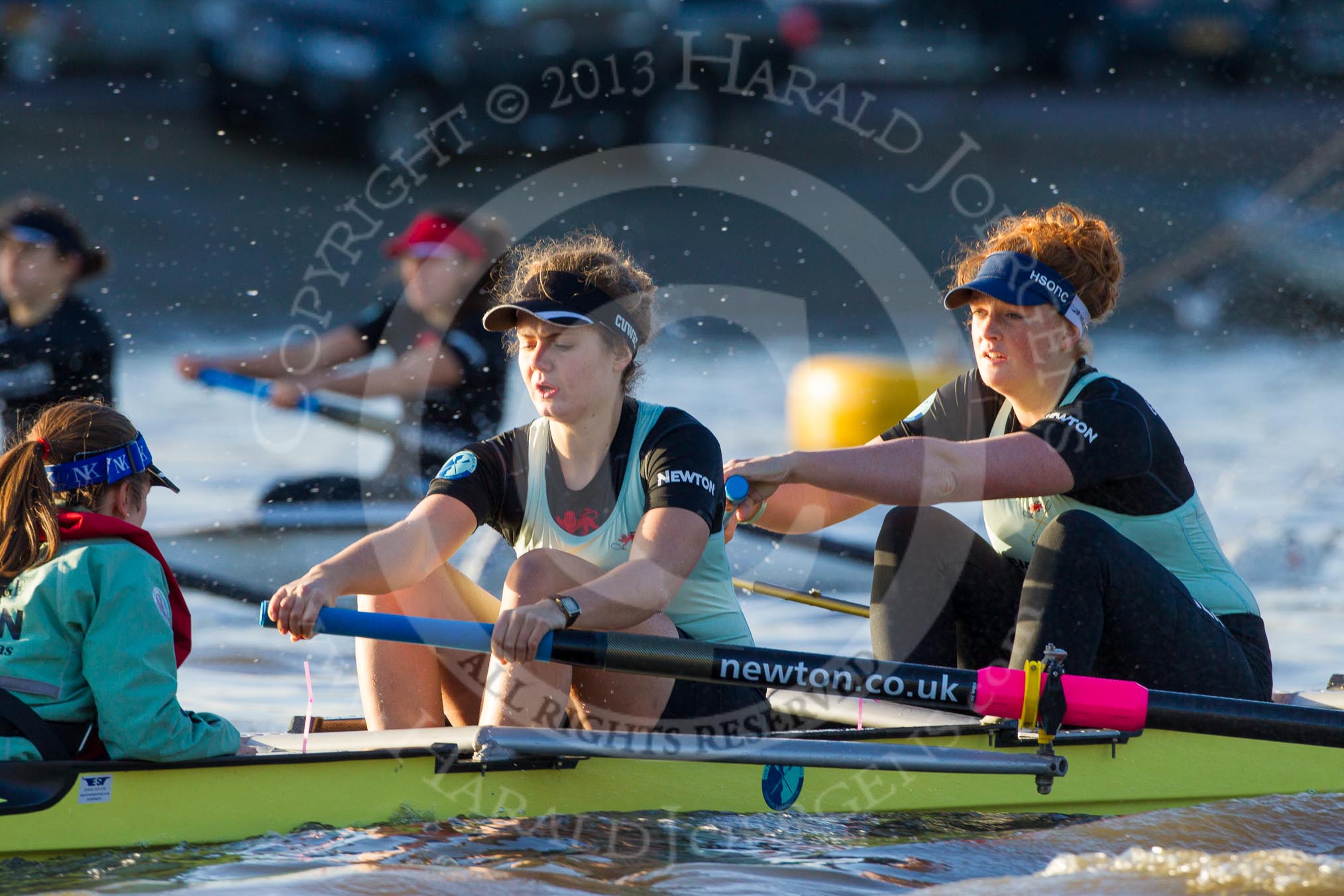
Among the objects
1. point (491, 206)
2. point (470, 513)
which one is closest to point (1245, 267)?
point (491, 206)

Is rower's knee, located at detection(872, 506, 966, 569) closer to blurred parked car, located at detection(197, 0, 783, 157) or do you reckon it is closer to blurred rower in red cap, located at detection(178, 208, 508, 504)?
blurred rower in red cap, located at detection(178, 208, 508, 504)

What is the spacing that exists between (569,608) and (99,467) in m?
0.81

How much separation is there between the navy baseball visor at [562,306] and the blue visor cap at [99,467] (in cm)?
66

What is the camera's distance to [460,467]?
269 cm

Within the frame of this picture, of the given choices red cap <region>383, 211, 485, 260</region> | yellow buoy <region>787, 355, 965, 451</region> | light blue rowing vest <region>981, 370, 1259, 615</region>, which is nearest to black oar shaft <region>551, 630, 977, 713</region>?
light blue rowing vest <region>981, 370, 1259, 615</region>

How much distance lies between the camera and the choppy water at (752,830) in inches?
88.7

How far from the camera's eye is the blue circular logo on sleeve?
2.68m

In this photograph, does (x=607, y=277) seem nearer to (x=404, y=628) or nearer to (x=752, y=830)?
(x=404, y=628)

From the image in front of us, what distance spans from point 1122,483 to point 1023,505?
236mm

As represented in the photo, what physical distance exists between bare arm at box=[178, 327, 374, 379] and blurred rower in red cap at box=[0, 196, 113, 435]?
0.75 m

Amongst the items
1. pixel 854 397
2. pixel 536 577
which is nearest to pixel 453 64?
pixel 854 397

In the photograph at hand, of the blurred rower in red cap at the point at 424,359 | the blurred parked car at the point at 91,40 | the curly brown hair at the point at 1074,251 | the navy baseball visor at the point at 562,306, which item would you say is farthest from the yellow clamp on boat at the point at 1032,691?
the blurred parked car at the point at 91,40

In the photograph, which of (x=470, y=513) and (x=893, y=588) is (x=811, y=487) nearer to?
(x=893, y=588)

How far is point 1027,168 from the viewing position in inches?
568
